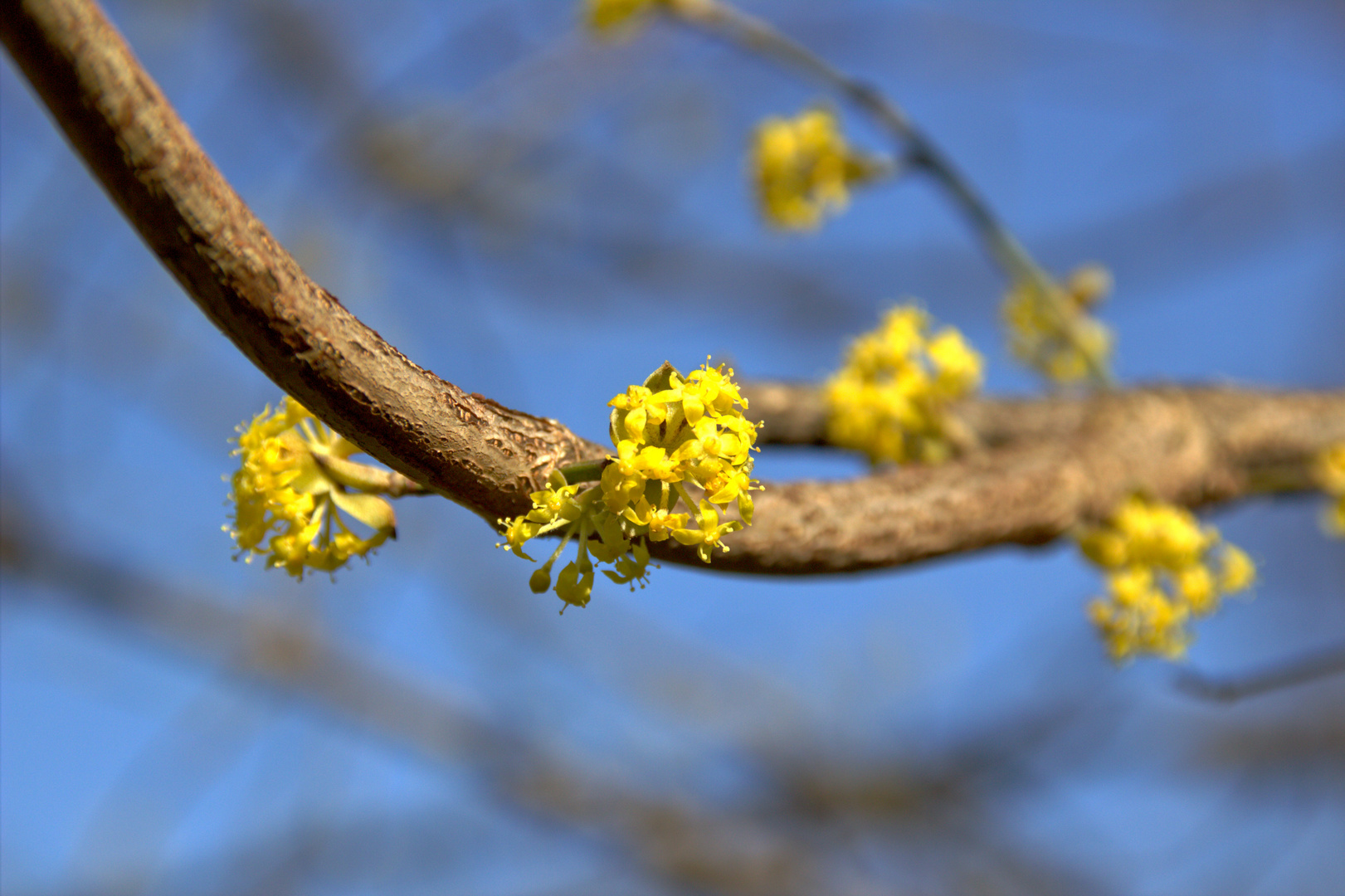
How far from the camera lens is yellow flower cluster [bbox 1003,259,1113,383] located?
9.16 feet

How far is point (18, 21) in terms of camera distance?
33.8 inches

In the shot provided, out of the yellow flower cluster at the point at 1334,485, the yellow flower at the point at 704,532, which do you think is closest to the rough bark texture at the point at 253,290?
the yellow flower at the point at 704,532

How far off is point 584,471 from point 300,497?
0.39m

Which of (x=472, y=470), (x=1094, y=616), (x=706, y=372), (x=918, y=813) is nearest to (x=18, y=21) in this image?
(x=472, y=470)

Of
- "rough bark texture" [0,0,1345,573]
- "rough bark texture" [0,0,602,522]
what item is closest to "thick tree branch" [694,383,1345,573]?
"rough bark texture" [0,0,1345,573]

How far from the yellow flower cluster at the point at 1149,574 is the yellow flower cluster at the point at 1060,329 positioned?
0.65 meters

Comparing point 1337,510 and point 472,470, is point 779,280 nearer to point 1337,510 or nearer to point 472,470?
point 1337,510

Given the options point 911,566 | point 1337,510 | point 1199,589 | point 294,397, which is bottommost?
point 294,397

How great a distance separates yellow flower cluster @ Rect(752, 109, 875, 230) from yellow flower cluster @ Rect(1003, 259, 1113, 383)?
563 millimetres

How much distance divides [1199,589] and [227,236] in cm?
198

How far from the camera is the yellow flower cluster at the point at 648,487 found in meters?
1.20

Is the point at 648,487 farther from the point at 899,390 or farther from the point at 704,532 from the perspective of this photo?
the point at 899,390

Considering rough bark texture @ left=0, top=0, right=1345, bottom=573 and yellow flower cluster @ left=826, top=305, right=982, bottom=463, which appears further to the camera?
yellow flower cluster @ left=826, top=305, right=982, bottom=463

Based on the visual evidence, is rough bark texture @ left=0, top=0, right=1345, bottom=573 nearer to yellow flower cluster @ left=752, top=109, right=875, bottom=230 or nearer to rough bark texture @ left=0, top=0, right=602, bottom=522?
rough bark texture @ left=0, top=0, right=602, bottom=522
